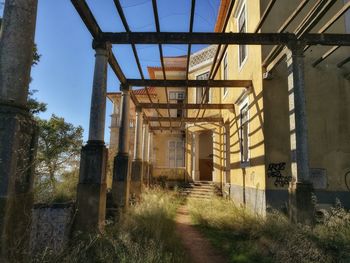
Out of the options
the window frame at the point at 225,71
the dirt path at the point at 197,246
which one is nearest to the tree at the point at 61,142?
the dirt path at the point at 197,246

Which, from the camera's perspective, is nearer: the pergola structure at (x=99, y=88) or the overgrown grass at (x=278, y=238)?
the pergola structure at (x=99, y=88)

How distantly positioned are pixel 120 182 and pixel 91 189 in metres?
3.03

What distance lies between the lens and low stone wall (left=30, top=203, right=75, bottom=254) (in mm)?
4539

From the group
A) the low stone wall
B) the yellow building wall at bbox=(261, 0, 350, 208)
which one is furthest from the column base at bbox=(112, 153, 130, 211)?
the yellow building wall at bbox=(261, 0, 350, 208)

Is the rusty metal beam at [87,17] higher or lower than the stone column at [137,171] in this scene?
higher

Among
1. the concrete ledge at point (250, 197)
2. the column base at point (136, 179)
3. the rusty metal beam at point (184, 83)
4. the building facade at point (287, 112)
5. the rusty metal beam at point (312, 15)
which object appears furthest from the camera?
the column base at point (136, 179)

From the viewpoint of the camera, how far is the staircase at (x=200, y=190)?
14359mm

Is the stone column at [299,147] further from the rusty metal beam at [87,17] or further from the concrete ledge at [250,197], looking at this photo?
the rusty metal beam at [87,17]

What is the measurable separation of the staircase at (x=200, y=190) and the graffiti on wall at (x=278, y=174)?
6228 millimetres

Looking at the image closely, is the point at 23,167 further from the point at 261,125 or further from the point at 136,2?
the point at 261,125

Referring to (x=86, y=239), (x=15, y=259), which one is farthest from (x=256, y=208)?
(x=15, y=259)

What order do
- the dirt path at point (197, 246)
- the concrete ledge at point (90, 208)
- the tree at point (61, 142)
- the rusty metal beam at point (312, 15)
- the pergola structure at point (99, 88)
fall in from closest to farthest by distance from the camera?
the pergola structure at point (99, 88) → the dirt path at point (197, 246) → the rusty metal beam at point (312, 15) → the concrete ledge at point (90, 208) → the tree at point (61, 142)

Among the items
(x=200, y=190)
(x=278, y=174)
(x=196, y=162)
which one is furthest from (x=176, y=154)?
(x=278, y=174)

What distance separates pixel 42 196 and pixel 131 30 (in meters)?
4.15
